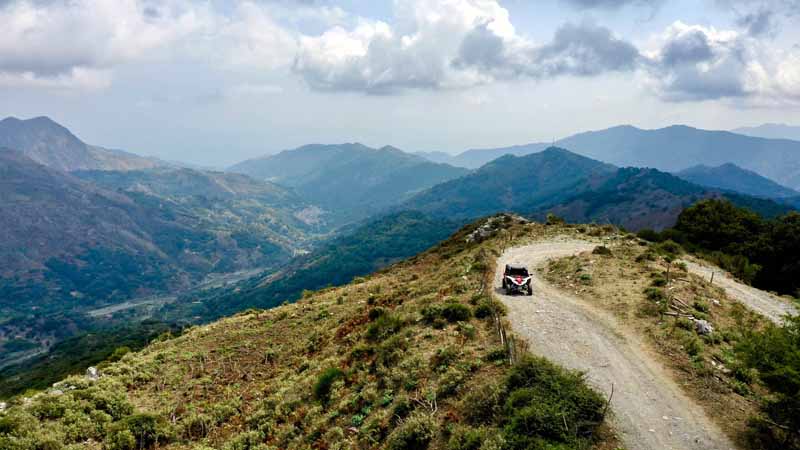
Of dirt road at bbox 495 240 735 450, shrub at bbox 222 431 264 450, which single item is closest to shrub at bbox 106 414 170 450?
shrub at bbox 222 431 264 450

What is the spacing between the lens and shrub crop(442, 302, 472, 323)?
2512 centimetres

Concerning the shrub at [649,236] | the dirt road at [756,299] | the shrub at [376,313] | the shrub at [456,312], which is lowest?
the shrub at [649,236]

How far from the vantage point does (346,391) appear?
2230 centimetres

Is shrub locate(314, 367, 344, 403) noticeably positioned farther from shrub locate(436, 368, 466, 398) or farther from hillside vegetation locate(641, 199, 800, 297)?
hillside vegetation locate(641, 199, 800, 297)

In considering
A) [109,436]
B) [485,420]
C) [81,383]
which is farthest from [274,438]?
[81,383]

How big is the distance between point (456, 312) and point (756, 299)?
2311cm

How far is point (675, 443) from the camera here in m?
14.4

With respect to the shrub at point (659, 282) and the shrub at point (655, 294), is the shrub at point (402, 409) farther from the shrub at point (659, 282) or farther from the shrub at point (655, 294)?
the shrub at point (659, 282)

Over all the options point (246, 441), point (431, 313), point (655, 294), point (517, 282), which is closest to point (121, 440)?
point (246, 441)

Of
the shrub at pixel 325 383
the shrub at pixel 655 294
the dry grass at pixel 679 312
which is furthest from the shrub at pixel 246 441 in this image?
the shrub at pixel 655 294

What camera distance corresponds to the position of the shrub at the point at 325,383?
893 inches

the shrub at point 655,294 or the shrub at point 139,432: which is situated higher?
the shrub at point 655,294

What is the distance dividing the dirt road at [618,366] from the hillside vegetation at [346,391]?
1.70m

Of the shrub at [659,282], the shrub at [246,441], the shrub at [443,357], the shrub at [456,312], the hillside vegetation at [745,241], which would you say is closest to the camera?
the shrub at [443,357]
